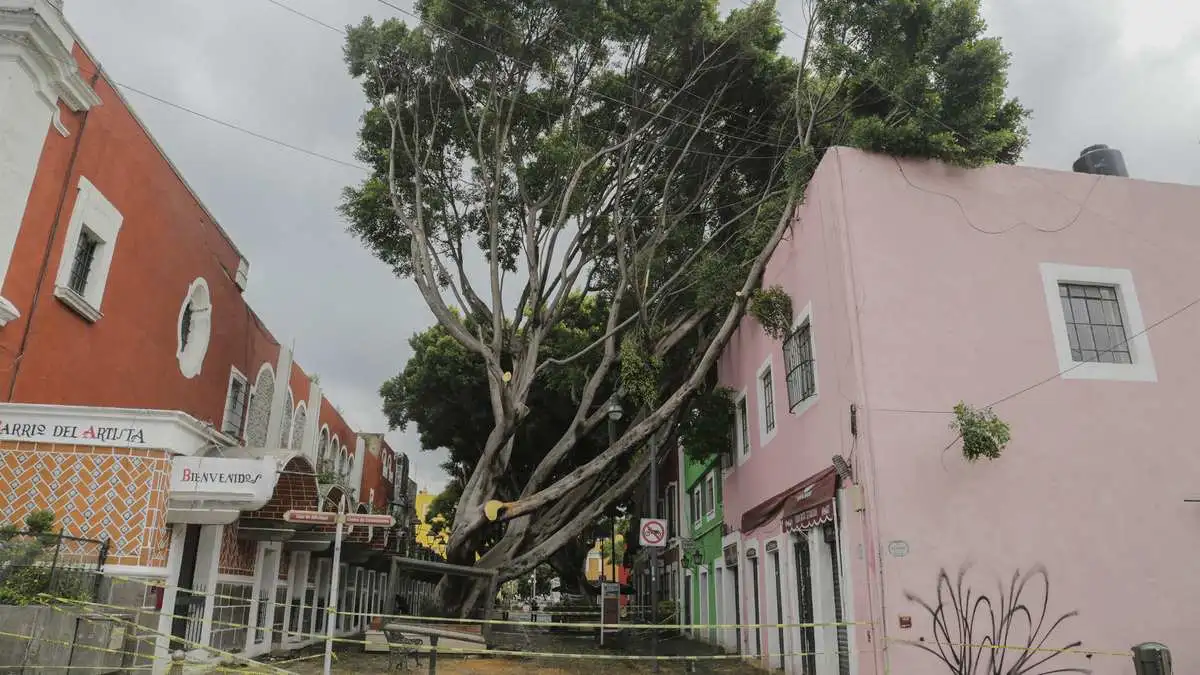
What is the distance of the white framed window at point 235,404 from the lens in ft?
53.9

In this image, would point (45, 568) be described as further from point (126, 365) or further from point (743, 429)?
point (743, 429)

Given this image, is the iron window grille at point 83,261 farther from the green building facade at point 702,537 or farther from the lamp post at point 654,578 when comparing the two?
the green building facade at point 702,537

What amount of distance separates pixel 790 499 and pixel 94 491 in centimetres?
934

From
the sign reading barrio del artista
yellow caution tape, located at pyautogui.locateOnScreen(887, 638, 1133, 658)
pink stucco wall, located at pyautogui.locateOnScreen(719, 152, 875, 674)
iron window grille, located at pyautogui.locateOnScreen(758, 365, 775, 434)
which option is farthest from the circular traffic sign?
the sign reading barrio del artista

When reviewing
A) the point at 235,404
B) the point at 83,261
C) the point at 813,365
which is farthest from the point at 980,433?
the point at 235,404

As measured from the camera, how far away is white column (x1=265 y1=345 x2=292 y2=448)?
18.8 metres

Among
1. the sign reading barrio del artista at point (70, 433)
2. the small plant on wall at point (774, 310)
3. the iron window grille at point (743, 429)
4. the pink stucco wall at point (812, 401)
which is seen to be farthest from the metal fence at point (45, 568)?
the iron window grille at point (743, 429)

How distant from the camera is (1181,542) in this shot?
31.0ft

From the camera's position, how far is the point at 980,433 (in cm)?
901

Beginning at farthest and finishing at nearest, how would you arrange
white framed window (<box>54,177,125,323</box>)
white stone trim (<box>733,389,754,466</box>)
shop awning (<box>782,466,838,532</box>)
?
1. white stone trim (<box>733,389,754,466</box>)
2. shop awning (<box>782,466,838,532</box>)
3. white framed window (<box>54,177,125,323</box>)

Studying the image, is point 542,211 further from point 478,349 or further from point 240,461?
point 240,461

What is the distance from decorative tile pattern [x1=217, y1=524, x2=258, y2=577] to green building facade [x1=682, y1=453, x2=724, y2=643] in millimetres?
10278

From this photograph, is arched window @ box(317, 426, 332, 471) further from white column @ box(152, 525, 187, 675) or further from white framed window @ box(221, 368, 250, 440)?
white column @ box(152, 525, 187, 675)

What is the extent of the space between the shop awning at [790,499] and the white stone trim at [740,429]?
1.45 meters
